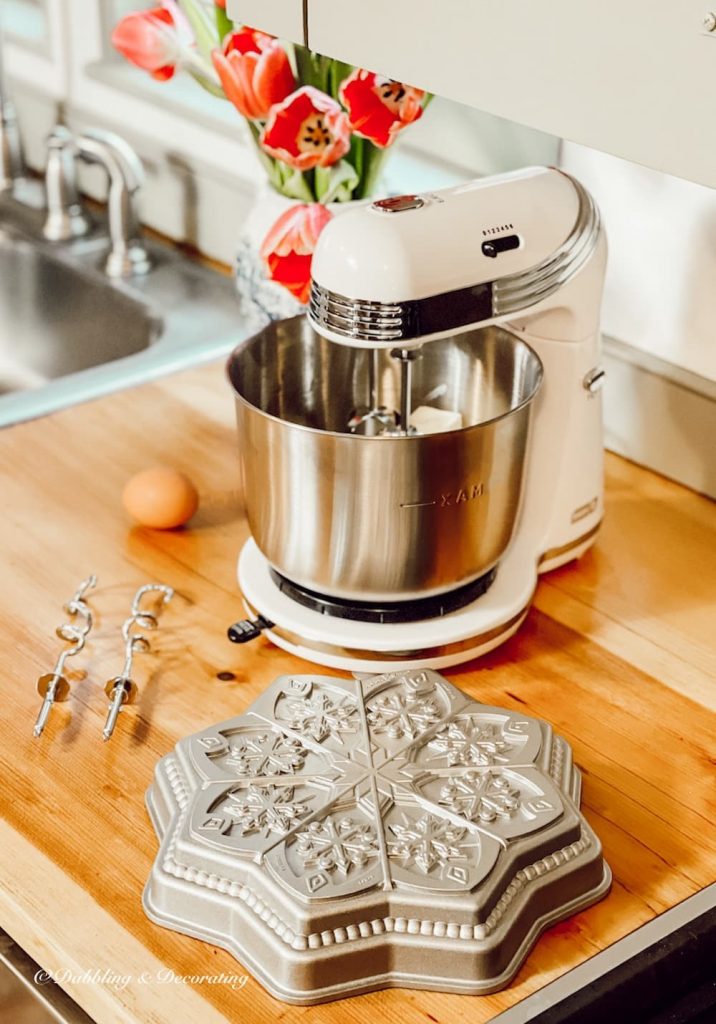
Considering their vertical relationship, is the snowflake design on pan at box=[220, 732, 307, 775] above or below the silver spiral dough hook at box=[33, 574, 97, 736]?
above

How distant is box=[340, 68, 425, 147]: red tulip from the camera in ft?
3.87

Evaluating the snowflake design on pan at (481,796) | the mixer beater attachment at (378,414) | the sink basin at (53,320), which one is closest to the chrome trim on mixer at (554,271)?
the mixer beater attachment at (378,414)

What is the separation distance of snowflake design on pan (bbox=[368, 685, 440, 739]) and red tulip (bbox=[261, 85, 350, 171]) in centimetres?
54

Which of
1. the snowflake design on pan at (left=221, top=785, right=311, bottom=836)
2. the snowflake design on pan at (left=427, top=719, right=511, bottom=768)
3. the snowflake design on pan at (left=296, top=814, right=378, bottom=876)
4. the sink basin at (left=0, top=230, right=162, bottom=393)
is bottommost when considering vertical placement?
the sink basin at (left=0, top=230, right=162, bottom=393)

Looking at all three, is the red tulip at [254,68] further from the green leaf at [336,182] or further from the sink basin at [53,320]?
the sink basin at [53,320]

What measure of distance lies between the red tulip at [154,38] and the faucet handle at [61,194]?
1.62 ft

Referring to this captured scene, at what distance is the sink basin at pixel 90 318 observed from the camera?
1557 millimetres

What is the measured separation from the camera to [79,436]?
4.72 feet

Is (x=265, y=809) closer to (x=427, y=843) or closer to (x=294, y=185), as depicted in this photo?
(x=427, y=843)

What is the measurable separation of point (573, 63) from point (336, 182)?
497 millimetres

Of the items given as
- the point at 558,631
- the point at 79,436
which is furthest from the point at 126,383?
the point at 558,631

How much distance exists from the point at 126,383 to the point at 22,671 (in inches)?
20.2

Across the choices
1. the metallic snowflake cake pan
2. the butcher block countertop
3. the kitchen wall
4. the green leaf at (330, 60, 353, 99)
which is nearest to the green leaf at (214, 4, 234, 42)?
the green leaf at (330, 60, 353, 99)

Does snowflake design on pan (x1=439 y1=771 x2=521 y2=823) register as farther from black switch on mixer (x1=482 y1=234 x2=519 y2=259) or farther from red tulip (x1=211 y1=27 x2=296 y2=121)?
red tulip (x1=211 y1=27 x2=296 y2=121)
